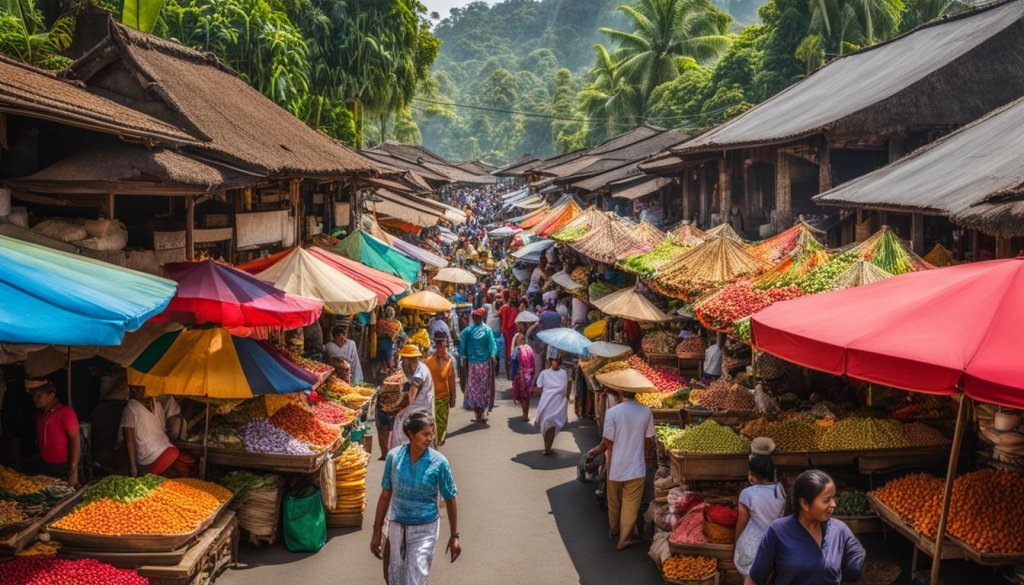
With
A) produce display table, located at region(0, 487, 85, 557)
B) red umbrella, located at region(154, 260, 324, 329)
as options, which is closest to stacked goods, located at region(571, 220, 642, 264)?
red umbrella, located at region(154, 260, 324, 329)

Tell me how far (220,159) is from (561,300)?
10.9m

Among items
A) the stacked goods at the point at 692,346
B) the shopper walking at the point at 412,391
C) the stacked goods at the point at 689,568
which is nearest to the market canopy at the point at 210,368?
the shopper walking at the point at 412,391

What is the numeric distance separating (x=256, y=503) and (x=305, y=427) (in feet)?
3.37

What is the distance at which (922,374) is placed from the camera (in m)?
4.68

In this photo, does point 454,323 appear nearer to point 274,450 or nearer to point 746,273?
point 746,273

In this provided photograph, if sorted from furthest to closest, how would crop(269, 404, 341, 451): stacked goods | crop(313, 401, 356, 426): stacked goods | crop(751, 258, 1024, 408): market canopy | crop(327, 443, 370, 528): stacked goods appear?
crop(313, 401, 356, 426): stacked goods → crop(327, 443, 370, 528): stacked goods → crop(269, 404, 341, 451): stacked goods → crop(751, 258, 1024, 408): market canopy

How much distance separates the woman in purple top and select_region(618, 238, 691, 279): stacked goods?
25.4ft

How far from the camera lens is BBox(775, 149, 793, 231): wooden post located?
1690cm

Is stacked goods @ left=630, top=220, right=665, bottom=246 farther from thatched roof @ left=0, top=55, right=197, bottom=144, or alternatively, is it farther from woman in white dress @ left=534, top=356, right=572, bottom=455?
thatched roof @ left=0, top=55, right=197, bottom=144

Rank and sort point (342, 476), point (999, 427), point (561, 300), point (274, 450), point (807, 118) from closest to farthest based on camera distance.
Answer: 1. point (999, 427)
2. point (274, 450)
3. point (342, 476)
4. point (807, 118)
5. point (561, 300)

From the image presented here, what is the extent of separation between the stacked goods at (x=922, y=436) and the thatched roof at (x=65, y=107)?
24.2 ft

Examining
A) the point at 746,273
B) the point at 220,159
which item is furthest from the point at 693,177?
the point at 220,159

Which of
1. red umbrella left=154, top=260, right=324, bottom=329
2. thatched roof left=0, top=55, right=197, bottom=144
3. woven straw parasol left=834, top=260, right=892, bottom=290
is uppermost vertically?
thatched roof left=0, top=55, right=197, bottom=144

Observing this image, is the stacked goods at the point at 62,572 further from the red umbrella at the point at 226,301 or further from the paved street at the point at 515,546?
the red umbrella at the point at 226,301
